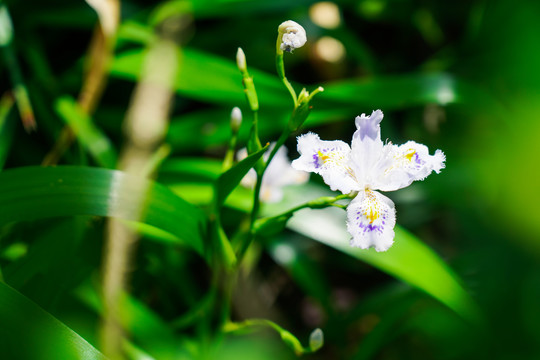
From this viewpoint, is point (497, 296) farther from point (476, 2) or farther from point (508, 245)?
point (476, 2)

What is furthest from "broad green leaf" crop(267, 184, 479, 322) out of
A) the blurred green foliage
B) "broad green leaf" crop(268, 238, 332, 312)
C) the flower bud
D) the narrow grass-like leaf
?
the narrow grass-like leaf

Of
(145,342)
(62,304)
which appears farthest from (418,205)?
(62,304)

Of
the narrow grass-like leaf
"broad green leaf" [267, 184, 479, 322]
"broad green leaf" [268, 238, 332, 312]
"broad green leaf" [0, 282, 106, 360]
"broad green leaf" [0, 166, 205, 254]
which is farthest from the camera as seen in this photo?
"broad green leaf" [268, 238, 332, 312]

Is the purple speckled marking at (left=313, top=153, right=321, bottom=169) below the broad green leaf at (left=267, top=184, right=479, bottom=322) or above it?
below

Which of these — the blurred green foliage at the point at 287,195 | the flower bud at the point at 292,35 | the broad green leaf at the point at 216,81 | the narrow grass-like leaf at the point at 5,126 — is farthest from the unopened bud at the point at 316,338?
the narrow grass-like leaf at the point at 5,126

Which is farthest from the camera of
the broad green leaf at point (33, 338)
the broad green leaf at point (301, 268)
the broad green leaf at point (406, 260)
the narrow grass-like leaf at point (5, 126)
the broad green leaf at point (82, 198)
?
the broad green leaf at point (301, 268)

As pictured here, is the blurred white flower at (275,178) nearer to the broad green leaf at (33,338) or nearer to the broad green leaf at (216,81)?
the broad green leaf at (216,81)

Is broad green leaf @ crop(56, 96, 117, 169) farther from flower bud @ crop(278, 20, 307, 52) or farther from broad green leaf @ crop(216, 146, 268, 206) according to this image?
flower bud @ crop(278, 20, 307, 52)

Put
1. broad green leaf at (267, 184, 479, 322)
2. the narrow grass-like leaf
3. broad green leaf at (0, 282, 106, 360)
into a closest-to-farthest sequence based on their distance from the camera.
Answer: broad green leaf at (0, 282, 106, 360) < broad green leaf at (267, 184, 479, 322) < the narrow grass-like leaf
